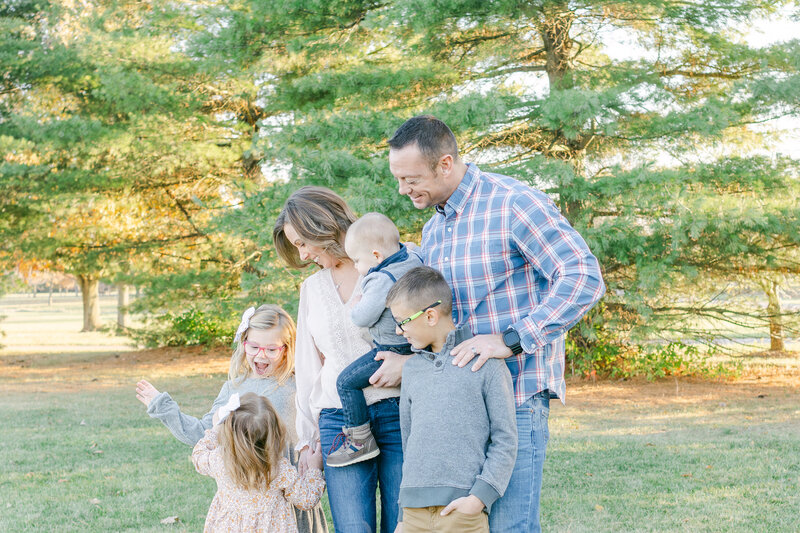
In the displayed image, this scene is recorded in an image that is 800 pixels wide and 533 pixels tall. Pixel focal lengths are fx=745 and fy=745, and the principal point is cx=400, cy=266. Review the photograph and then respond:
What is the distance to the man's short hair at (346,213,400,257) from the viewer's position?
2756mm

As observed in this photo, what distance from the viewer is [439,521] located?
7.46 feet

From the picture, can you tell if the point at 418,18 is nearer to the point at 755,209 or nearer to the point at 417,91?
the point at 417,91

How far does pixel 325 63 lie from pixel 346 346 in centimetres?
887

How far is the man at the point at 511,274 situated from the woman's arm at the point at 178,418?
1425 millimetres

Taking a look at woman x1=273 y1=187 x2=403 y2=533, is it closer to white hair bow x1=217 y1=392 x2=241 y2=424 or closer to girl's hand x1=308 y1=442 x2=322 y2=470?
girl's hand x1=308 y1=442 x2=322 y2=470

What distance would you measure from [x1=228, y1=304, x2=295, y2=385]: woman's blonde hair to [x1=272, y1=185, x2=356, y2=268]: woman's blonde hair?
587 mm

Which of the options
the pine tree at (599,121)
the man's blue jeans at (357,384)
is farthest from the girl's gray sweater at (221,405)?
the pine tree at (599,121)

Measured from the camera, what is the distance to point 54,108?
14734 mm

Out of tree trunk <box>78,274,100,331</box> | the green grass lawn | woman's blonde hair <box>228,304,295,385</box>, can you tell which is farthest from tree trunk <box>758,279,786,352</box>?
tree trunk <box>78,274,100,331</box>

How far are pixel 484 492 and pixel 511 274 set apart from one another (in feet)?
2.23

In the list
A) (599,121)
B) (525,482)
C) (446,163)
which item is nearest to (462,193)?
(446,163)

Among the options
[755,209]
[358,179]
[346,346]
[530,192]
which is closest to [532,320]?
[530,192]

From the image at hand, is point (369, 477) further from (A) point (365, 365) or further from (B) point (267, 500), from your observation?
(B) point (267, 500)

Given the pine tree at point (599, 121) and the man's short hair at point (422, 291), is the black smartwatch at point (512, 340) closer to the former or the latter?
the man's short hair at point (422, 291)
